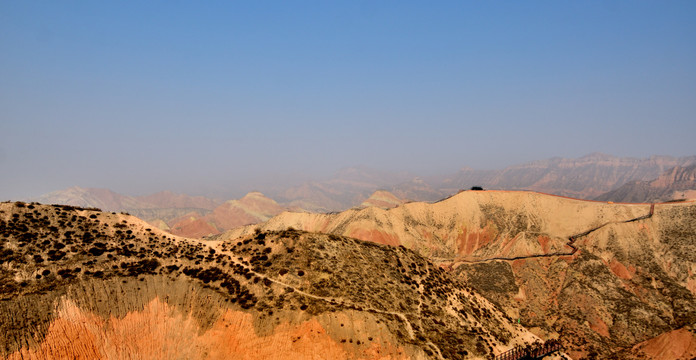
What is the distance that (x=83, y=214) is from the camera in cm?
5016

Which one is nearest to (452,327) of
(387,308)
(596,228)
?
(387,308)

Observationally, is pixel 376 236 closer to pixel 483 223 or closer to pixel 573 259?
pixel 483 223

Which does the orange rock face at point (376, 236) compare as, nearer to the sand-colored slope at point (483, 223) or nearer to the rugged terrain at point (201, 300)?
the sand-colored slope at point (483, 223)

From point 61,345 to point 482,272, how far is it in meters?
84.4

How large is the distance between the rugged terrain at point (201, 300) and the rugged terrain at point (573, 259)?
3253 cm

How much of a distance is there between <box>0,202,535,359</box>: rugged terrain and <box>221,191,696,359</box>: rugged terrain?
32533 mm

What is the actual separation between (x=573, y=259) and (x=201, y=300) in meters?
89.0

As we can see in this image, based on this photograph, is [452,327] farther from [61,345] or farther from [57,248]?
[57,248]

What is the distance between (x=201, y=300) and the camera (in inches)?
1652

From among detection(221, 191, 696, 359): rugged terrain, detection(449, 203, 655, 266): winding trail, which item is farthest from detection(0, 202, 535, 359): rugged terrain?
detection(449, 203, 655, 266): winding trail


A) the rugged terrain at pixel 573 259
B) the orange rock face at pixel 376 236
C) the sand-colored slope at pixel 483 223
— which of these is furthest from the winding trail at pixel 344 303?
the orange rock face at pixel 376 236

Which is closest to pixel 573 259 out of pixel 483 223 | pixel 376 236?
pixel 483 223

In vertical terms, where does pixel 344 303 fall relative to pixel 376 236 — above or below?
above

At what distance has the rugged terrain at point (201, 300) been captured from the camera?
36.5m
